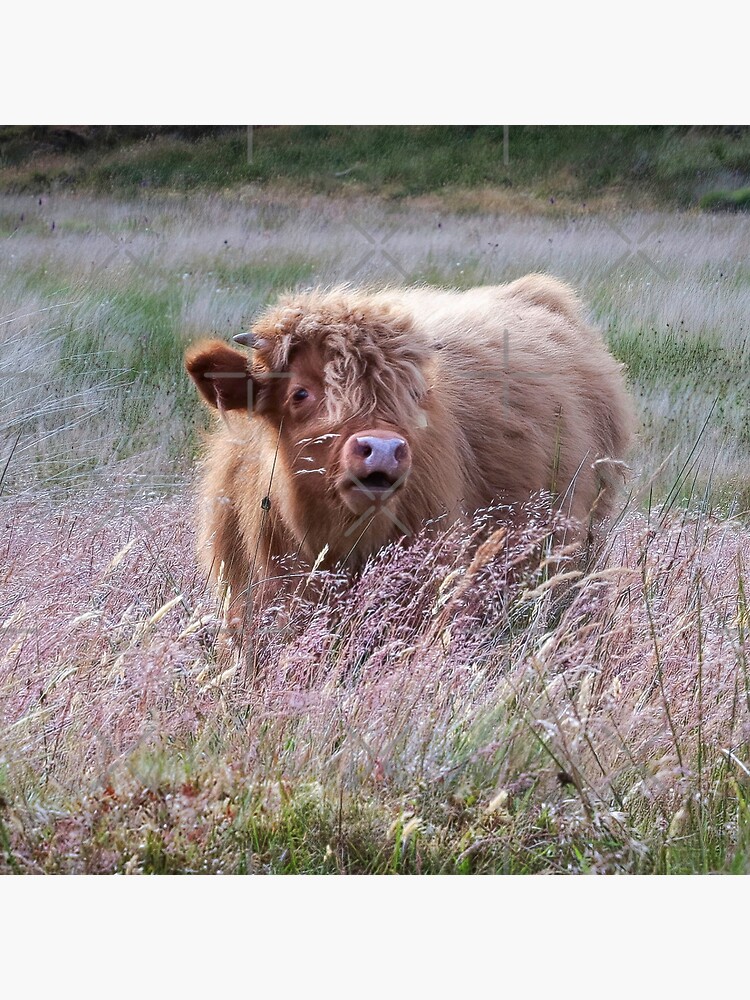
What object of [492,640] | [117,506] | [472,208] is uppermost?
[472,208]

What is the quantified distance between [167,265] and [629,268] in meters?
1.68

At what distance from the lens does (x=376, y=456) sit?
150 inches

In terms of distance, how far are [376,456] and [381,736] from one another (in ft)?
2.88

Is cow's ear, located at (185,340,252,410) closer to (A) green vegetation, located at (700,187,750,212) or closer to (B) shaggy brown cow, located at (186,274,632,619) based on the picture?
(B) shaggy brown cow, located at (186,274,632,619)

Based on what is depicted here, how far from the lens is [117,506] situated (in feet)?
14.2

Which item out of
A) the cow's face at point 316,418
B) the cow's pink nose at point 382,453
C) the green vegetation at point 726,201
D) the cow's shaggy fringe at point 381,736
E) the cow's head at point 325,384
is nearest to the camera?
the cow's shaggy fringe at point 381,736

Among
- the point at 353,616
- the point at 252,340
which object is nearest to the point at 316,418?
the point at 252,340

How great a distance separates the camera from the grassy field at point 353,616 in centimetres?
350

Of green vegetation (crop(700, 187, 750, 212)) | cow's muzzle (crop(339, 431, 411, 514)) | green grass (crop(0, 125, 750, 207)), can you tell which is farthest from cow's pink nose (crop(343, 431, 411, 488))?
green vegetation (crop(700, 187, 750, 212))

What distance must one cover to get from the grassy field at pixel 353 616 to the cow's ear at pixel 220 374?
0.92 ft

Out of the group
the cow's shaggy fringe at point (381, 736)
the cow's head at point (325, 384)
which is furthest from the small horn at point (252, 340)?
the cow's shaggy fringe at point (381, 736)

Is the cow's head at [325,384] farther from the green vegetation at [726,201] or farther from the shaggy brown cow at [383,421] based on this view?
the green vegetation at [726,201]

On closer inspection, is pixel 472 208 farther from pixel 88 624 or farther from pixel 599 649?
pixel 88 624

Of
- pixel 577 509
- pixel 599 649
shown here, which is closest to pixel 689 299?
pixel 577 509
